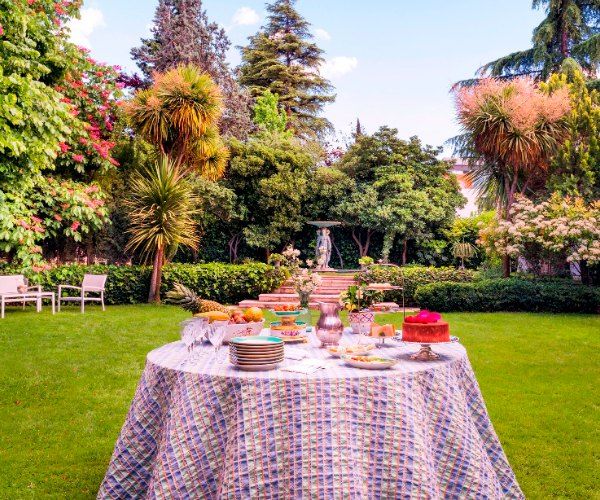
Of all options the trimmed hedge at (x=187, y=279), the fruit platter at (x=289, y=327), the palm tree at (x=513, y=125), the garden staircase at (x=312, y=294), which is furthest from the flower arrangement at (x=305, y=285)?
the palm tree at (x=513, y=125)

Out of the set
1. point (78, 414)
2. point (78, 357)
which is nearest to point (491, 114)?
point (78, 357)

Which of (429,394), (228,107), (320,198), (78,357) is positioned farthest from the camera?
(228,107)

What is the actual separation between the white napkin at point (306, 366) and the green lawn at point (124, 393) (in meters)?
1.80

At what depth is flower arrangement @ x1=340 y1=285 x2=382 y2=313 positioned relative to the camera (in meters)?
3.30

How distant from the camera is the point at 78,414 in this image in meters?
5.12

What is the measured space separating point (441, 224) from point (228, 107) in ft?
30.4

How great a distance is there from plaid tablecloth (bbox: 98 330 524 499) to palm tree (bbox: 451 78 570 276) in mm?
12441

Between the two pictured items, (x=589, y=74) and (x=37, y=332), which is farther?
(x=589, y=74)

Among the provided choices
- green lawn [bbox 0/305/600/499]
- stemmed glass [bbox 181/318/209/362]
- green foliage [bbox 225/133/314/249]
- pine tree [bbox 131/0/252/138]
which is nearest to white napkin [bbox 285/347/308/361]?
stemmed glass [bbox 181/318/209/362]

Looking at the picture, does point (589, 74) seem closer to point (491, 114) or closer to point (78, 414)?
point (491, 114)

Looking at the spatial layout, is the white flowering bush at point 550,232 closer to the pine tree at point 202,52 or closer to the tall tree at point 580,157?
the tall tree at point 580,157

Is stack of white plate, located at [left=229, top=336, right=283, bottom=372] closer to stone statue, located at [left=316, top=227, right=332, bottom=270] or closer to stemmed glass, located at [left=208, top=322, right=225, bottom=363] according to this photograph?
stemmed glass, located at [left=208, top=322, right=225, bottom=363]

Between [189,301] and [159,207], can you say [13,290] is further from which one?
[189,301]

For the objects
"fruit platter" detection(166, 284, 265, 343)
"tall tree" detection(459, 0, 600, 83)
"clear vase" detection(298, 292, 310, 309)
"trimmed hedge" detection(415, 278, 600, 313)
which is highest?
"tall tree" detection(459, 0, 600, 83)
